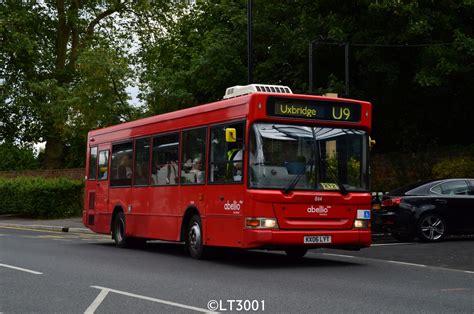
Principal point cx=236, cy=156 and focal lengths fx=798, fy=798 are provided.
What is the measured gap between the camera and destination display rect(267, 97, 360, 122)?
13.8m

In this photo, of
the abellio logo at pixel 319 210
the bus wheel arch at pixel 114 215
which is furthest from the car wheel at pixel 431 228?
the bus wheel arch at pixel 114 215

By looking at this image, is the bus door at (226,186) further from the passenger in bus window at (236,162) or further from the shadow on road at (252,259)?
the shadow on road at (252,259)

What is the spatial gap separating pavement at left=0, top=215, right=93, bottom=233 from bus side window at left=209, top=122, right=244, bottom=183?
13986mm

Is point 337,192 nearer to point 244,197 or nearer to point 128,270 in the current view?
point 244,197

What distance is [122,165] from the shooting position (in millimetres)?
19281

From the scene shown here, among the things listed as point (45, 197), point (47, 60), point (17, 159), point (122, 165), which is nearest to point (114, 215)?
point (122, 165)

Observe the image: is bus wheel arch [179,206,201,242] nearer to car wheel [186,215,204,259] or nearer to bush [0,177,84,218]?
car wheel [186,215,204,259]

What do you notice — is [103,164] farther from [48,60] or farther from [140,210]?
[48,60]

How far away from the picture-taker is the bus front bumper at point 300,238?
1333cm

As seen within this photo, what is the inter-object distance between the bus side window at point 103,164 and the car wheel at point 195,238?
5212mm

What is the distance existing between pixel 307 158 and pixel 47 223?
68.3 ft

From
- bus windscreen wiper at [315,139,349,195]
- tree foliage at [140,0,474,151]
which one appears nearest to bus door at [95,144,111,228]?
bus windscreen wiper at [315,139,349,195]

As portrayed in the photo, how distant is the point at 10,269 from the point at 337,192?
569 cm

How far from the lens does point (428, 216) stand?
19.5m
